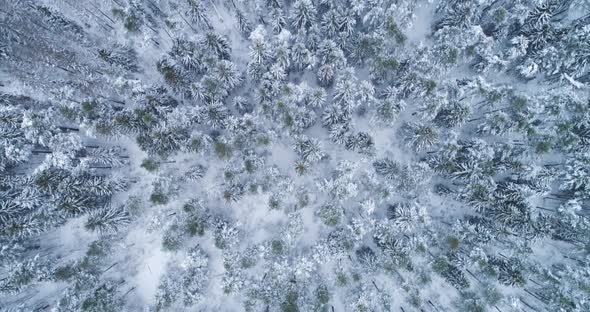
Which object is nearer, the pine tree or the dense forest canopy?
the pine tree

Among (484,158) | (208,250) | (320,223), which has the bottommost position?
(208,250)

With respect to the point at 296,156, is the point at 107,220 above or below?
below

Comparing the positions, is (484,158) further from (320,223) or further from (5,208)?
(5,208)

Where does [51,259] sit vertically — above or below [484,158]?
below

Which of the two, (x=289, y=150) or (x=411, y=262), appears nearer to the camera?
(x=411, y=262)

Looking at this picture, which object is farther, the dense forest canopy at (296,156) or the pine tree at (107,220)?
the dense forest canopy at (296,156)

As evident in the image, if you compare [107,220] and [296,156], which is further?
[296,156]

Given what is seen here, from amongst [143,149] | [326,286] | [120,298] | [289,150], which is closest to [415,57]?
[289,150]

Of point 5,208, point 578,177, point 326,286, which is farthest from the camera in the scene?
point 326,286
